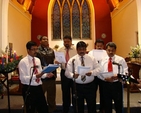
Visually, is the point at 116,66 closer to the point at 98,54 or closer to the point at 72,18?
the point at 98,54

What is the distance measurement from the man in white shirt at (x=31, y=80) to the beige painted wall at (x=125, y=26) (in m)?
5.50

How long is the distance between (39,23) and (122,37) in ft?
15.5

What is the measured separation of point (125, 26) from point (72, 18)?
3.76m

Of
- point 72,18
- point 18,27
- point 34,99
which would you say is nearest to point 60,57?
point 34,99

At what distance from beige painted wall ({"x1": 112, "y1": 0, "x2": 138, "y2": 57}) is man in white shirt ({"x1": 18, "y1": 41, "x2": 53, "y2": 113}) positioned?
5.50 m

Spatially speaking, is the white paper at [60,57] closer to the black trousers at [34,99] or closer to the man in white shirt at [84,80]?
the man in white shirt at [84,80]

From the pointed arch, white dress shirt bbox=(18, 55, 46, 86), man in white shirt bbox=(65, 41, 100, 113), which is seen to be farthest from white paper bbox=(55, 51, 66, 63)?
the pointed arch

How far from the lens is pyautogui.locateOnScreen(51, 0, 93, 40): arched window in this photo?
1140cm

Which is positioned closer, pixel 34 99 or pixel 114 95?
pixel 34 99

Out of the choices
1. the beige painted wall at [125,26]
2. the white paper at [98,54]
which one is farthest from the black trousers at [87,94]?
the beige painted wall at [125,26]

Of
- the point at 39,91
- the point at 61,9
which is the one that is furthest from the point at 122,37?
the point at 39,91

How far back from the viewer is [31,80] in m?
2.65

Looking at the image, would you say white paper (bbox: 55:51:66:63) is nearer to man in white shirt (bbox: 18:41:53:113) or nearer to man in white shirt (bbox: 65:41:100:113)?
man in white shirt (bbox: 65:41:100:113)

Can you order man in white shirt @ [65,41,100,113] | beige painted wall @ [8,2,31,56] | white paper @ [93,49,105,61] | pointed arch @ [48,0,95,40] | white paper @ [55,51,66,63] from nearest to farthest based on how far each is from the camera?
man in white shirt @ [65,41,100,113] → white paper @ [55,51,66,63] → white paper @ [93,49,105,61] → beige painted wall @ [8,2,31,56] → pointed arch @ [48,0,95,40]
